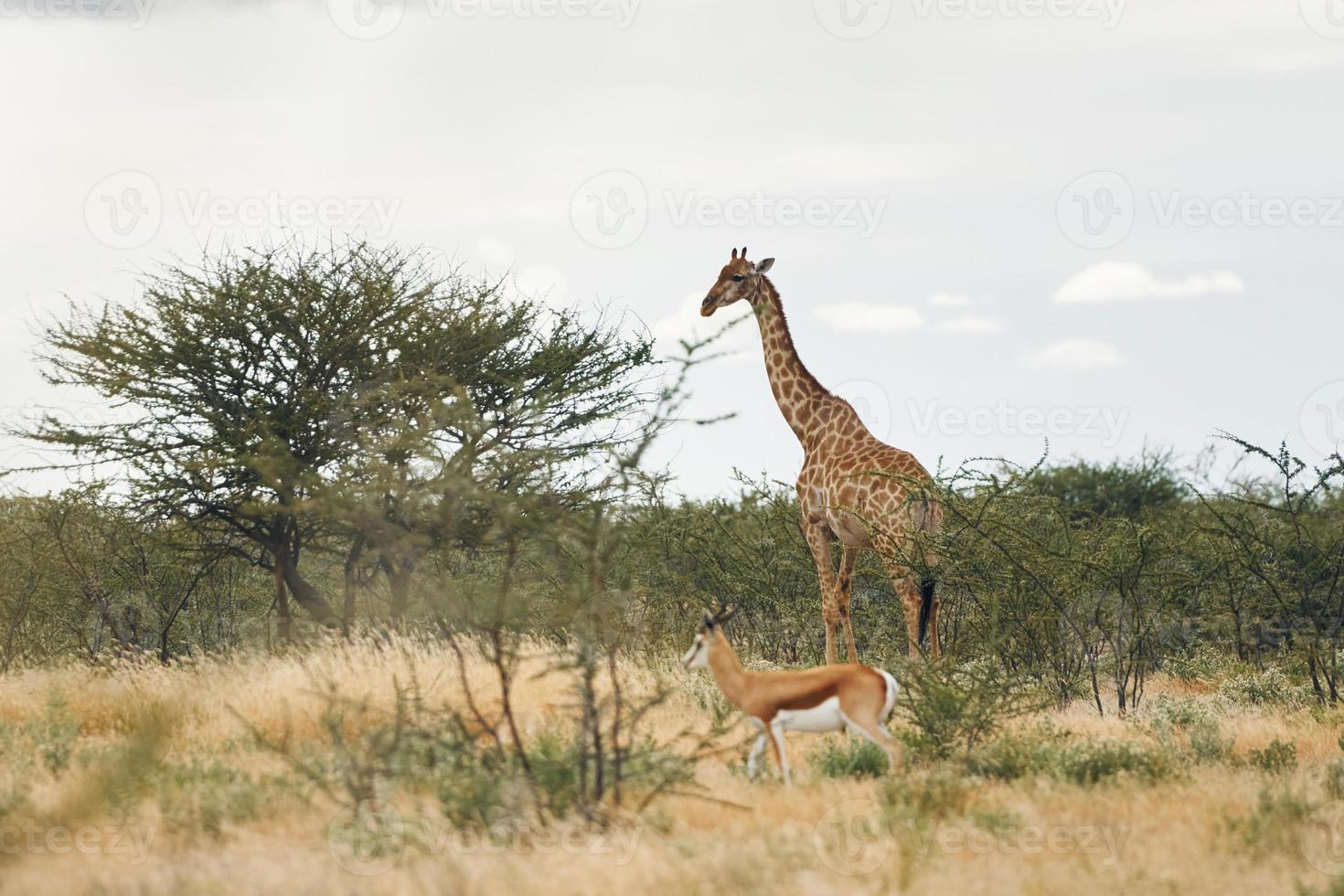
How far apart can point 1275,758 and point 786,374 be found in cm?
742

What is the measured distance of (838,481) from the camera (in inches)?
581

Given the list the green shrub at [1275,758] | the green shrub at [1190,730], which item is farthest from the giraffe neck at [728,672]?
the green shrub at [1275,758]

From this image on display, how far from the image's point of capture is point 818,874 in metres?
6.40

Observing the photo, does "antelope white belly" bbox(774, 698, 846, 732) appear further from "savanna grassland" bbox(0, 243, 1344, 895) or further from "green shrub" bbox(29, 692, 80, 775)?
"green shrub" bbox(29, 692, 80, 775)

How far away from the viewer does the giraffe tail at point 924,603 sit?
13969 millimetres

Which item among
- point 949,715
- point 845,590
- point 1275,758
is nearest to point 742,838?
point 949,715

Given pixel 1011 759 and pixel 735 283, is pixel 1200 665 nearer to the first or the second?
pixel 735 283

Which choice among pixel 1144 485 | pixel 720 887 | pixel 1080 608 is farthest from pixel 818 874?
pixel 1144 485

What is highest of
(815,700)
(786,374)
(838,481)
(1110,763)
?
(786,374)

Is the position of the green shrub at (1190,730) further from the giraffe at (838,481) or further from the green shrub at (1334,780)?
the giraffe at (838,481)

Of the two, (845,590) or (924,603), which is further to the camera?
(845,590)

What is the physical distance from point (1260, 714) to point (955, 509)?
369cm

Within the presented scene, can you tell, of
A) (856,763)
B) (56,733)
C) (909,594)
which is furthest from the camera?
(909,594)

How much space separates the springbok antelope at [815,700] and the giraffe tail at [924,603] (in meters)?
5.26
